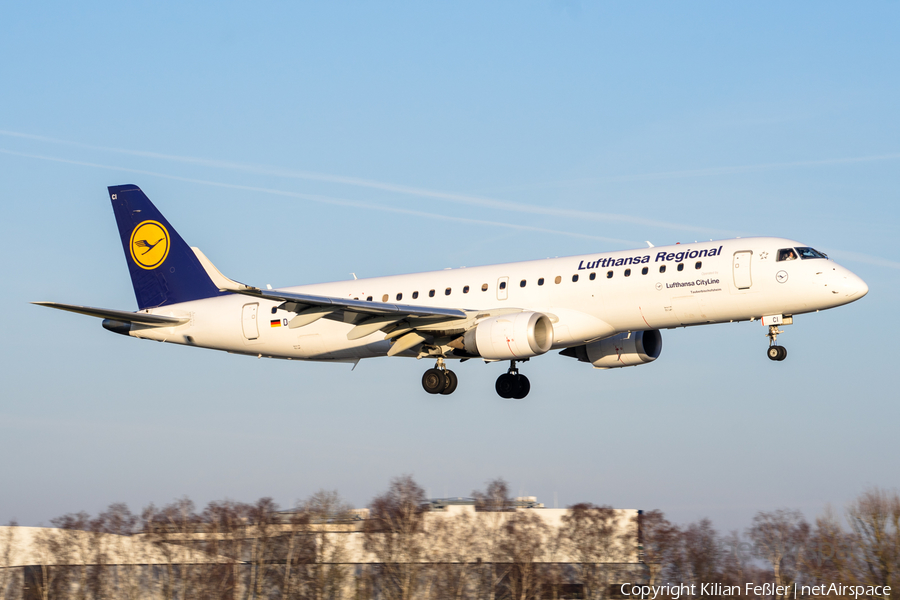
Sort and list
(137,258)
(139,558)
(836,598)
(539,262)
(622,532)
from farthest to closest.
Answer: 1. (622,532)
2. (139,558)
3. (836,598)
4. (137,258)
5. (539,262)

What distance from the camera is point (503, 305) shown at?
3472 centimetres

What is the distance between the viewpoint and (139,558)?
59.6 meters

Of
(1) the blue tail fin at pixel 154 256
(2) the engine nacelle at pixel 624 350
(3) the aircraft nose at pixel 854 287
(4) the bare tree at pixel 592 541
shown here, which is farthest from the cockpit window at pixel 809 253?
(4) the bare tree at pixel 592 541

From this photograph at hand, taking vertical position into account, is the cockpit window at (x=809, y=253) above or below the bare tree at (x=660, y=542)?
above

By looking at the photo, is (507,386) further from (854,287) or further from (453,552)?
(453,552)

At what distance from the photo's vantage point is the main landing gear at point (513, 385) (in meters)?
39.0

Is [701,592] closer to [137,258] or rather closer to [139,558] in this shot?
[139,558]

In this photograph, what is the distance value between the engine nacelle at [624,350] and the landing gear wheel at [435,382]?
6.35 m

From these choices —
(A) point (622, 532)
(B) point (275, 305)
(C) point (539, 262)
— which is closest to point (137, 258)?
(B) point (275, 305)

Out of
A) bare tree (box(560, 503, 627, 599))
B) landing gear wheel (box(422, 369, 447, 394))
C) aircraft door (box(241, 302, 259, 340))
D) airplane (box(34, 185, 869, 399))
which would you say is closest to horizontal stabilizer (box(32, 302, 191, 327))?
airplane (box(34, 185, 869, 399))

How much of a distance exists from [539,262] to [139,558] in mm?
37882

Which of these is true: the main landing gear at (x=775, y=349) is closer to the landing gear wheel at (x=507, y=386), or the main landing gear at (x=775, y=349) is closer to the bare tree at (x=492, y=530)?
the landing gear wheel at (x=507, y=386)

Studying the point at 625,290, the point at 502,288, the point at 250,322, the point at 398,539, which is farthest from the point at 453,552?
the point at 625,290

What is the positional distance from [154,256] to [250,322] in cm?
632
